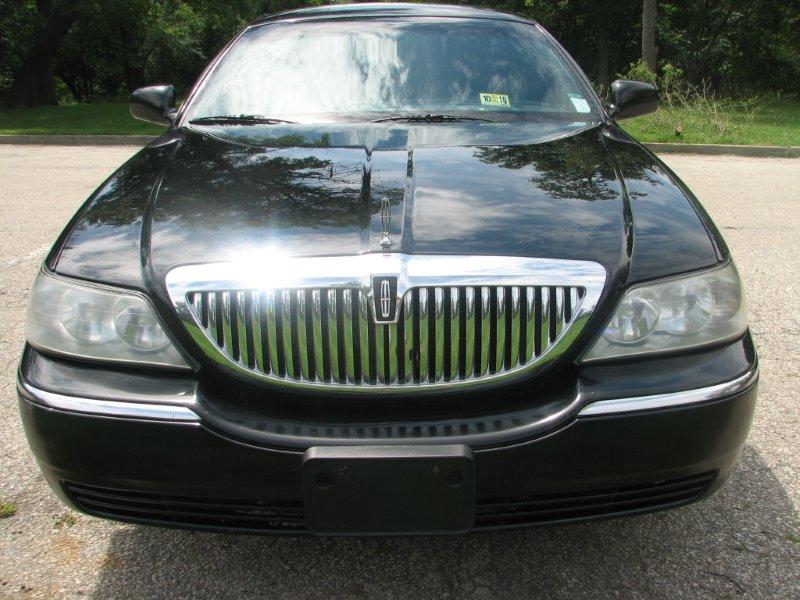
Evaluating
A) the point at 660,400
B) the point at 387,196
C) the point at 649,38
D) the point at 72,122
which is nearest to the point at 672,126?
the point at 649,38

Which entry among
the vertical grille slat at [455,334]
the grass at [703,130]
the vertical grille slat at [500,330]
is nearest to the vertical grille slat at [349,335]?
the vertical grille slat at [455,334]

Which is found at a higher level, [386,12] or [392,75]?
[386,12]

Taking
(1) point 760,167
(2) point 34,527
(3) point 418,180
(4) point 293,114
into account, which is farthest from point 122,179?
(1) point 760,167

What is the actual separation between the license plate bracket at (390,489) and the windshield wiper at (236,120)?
1.59m

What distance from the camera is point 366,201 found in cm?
202

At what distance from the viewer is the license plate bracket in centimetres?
163

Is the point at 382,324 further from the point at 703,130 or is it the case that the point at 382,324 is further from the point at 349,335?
the point at 703,130

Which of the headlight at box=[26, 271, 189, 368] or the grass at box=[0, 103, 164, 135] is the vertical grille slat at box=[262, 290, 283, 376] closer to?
the headlight at box=[26, 271, 189, 368]

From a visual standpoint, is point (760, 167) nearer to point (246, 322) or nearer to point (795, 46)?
point (246, 322)

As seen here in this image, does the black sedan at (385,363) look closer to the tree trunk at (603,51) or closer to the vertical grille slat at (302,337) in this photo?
the vertical grille slat at (302,337)

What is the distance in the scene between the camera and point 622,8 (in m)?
29.7

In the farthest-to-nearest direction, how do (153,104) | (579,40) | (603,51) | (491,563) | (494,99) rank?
(579,40), (603,51), (153,104), (494,99), (491,563)

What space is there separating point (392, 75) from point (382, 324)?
1669mm

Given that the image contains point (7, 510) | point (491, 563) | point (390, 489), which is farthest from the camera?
point (7, 510)
